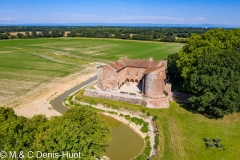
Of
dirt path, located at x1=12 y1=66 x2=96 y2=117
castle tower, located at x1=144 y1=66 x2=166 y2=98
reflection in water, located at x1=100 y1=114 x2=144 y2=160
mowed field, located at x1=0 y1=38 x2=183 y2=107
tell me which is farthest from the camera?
mowed field, located at x1=0 y1=38 x2=183 y2=107

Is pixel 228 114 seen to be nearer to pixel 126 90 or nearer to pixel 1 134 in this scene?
pixel 126 90

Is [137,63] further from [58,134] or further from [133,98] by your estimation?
[58,134]

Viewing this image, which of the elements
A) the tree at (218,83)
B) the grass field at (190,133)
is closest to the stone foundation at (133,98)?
the grass field at (190,133)

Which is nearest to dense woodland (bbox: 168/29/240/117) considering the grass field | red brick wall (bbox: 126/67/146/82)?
the grass field

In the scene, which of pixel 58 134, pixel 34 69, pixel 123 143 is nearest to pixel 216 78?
pixel 123 143

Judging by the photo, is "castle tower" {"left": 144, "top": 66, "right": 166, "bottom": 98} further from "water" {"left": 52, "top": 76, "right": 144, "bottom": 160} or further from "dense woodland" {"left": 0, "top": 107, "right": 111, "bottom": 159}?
"dense woodland" {"left": 0, "top": 107, "right": 111, "bottom": 159}

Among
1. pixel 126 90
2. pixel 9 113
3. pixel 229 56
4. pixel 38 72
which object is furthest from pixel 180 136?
pixel 38 72

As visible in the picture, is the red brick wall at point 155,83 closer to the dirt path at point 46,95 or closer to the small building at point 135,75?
the small building at point 135,75
